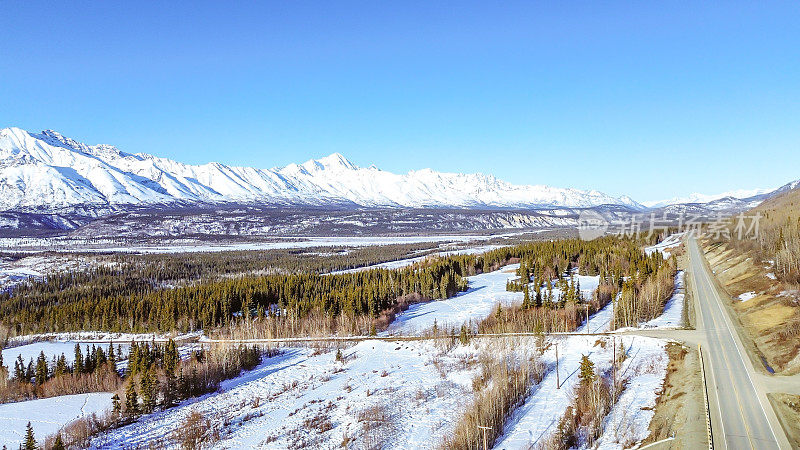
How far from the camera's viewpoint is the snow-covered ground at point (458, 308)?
3258 inches

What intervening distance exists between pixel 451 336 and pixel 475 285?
167 ft

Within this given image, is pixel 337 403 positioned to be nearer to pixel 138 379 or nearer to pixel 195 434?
pixel 195 434

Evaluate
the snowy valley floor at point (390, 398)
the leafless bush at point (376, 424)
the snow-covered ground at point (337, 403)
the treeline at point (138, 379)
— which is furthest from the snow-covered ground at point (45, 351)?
the leafless bush at point (376, 424)

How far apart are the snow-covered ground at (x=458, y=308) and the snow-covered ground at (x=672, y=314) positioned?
24959 millimetres

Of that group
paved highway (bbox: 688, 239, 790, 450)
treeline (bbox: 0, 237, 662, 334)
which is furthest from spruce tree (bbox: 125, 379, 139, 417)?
paved highway (bbox: 688, 239, 790, 450)

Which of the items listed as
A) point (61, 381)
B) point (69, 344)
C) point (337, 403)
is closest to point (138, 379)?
point (61, 381)

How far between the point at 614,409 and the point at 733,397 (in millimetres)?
8181

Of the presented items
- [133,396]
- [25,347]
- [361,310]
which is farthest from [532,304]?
[25,347]

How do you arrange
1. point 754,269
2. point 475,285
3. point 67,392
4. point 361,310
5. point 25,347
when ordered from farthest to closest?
point 475,285 → point 361,310 → point 25,347 → point 754,269 → point 67,392

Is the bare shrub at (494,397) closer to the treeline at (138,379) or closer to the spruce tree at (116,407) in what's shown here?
the treeline at (138,379)

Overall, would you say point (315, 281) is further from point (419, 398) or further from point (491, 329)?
point (419, 398)

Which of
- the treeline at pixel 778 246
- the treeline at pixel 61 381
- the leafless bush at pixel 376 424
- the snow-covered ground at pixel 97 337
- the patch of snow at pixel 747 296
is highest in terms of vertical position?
the treeline at pixel 778 246

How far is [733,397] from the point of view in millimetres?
34781

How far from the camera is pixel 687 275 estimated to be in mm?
91812
